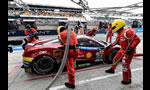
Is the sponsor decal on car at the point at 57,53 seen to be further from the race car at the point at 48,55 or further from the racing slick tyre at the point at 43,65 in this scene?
the racing slick tyre at the point at 43,65

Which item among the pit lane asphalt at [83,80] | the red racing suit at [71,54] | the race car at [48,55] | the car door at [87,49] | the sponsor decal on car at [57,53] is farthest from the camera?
Answer: the car door at [87,49]

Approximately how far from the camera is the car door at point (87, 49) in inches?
124

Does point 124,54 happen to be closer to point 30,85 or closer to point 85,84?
point 85,84

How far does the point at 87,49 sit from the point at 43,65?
1578mm

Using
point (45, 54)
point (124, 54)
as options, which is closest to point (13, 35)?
point (45, 54)

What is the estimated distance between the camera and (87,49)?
10.5 feet

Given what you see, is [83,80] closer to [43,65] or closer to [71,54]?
[71,54]

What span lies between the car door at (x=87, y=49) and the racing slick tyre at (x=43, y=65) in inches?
38.6

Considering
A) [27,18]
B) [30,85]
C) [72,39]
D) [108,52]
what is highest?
[27,18]

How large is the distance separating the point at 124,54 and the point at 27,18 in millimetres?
15566

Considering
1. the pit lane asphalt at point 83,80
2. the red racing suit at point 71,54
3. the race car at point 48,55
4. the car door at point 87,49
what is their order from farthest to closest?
the car door at point 87,49
the race car at point 48,55
the pit lane asphalt at point 83,80
the red racing suit at point 71,54

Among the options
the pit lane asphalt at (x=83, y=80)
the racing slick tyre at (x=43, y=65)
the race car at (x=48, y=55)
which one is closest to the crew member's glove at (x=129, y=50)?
the pit lane asphalt at (x=83, y=80)

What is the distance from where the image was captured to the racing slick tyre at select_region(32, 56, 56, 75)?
2.75m

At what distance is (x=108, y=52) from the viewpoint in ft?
11.5
